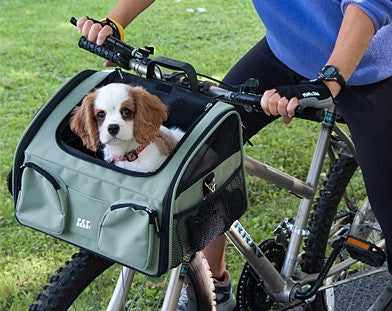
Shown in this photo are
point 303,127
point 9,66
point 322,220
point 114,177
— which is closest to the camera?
point 114,177

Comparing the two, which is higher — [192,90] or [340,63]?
[340,63]

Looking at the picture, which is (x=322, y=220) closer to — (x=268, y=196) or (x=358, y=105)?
(x=358, y=105)

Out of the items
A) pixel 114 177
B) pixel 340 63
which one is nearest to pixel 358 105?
pixel 340 63

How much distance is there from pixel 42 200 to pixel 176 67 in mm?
556

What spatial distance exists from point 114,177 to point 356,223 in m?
1.89

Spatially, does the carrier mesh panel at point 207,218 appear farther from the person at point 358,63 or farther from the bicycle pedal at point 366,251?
the bicycle pedal at point 366,251

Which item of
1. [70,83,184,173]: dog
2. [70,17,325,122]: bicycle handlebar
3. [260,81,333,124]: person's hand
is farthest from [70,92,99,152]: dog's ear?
[260,81,333,124]: person's hand

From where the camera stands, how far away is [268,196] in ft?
16.2

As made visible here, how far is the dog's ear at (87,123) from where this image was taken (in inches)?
84.8

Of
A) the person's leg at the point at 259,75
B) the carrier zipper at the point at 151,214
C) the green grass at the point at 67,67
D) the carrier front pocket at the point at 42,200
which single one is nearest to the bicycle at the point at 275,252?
the person's leg at the point at 259,75

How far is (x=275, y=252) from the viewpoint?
130 inches

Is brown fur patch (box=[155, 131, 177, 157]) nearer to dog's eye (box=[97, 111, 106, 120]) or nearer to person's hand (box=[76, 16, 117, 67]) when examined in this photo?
dog's eye (box=[97, 111, 106, 120])

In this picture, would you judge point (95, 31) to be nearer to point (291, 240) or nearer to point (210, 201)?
point (210, 201)

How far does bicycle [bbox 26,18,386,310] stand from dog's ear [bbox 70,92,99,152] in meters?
0.25
